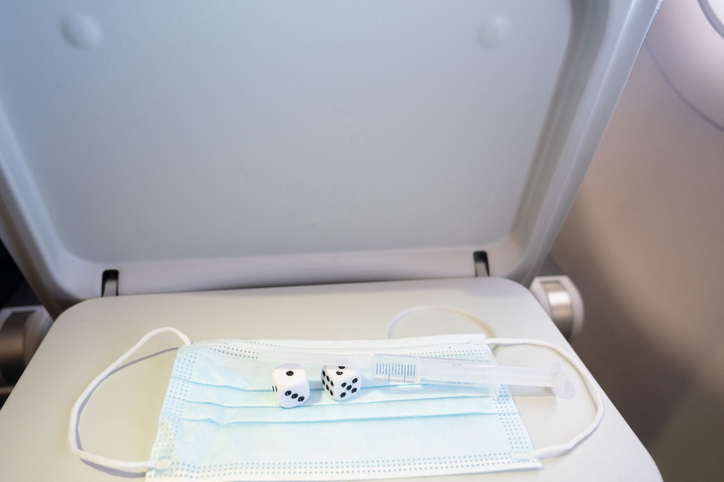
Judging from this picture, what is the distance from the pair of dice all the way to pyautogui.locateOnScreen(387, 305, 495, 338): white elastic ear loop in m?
0.10

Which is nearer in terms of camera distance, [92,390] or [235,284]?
[92,390]

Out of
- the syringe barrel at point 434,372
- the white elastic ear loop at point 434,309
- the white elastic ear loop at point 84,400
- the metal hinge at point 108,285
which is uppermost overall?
the white elastic ear loop at point 434,309

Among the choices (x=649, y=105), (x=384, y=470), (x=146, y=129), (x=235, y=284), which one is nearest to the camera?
(x=384, y=470)

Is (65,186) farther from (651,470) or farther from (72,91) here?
(651,470)

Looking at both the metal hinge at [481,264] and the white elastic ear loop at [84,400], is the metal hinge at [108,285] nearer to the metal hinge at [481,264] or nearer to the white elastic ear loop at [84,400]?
the white elastic ear loop at [84,400]

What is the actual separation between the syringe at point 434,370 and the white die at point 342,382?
2cm

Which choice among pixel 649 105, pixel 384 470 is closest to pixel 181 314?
pixel 384 470

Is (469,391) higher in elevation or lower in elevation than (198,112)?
lower

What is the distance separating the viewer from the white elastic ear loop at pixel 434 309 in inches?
21.3

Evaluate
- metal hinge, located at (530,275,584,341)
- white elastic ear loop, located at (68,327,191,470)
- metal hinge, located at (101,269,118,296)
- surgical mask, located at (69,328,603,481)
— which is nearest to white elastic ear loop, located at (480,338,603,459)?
surgical mask, located at (69,328,603,481)

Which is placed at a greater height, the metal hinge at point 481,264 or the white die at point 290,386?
the metal hinge at point 481,264

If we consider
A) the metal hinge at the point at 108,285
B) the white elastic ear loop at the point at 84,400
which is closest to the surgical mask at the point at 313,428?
the white elastic ear loop at the point at 84,400

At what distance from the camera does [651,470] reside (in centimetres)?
39

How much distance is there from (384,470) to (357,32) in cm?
39
